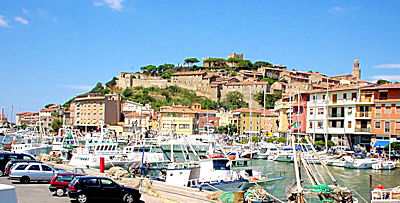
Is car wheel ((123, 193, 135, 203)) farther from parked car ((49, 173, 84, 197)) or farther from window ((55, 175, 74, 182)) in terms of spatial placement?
window ((55, 175, 74, 182))

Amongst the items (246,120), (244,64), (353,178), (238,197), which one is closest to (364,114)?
(353,178)

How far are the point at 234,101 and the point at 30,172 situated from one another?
109 meters

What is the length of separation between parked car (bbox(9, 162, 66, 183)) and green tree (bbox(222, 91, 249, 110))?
341 ft

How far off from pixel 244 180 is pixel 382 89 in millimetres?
34127

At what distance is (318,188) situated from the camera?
17.3 meters

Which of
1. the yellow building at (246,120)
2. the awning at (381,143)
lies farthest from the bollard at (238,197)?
the yellow building at (246,120)

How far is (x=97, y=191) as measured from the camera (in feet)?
53.7

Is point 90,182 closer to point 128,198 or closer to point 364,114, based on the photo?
point 128,198

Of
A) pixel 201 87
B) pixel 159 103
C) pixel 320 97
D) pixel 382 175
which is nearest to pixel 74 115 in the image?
pixel 159 103

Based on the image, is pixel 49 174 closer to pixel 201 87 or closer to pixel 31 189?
pixel 31 189

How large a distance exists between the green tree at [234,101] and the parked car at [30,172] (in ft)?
341

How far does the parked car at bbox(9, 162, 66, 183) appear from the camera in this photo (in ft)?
71.2

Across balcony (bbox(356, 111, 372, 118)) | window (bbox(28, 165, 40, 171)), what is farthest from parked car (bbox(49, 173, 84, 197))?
balcony (bbox(356, 111, 372, 118))

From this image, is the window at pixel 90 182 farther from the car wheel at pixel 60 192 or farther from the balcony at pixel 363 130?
the balcony at pixel 363 130
